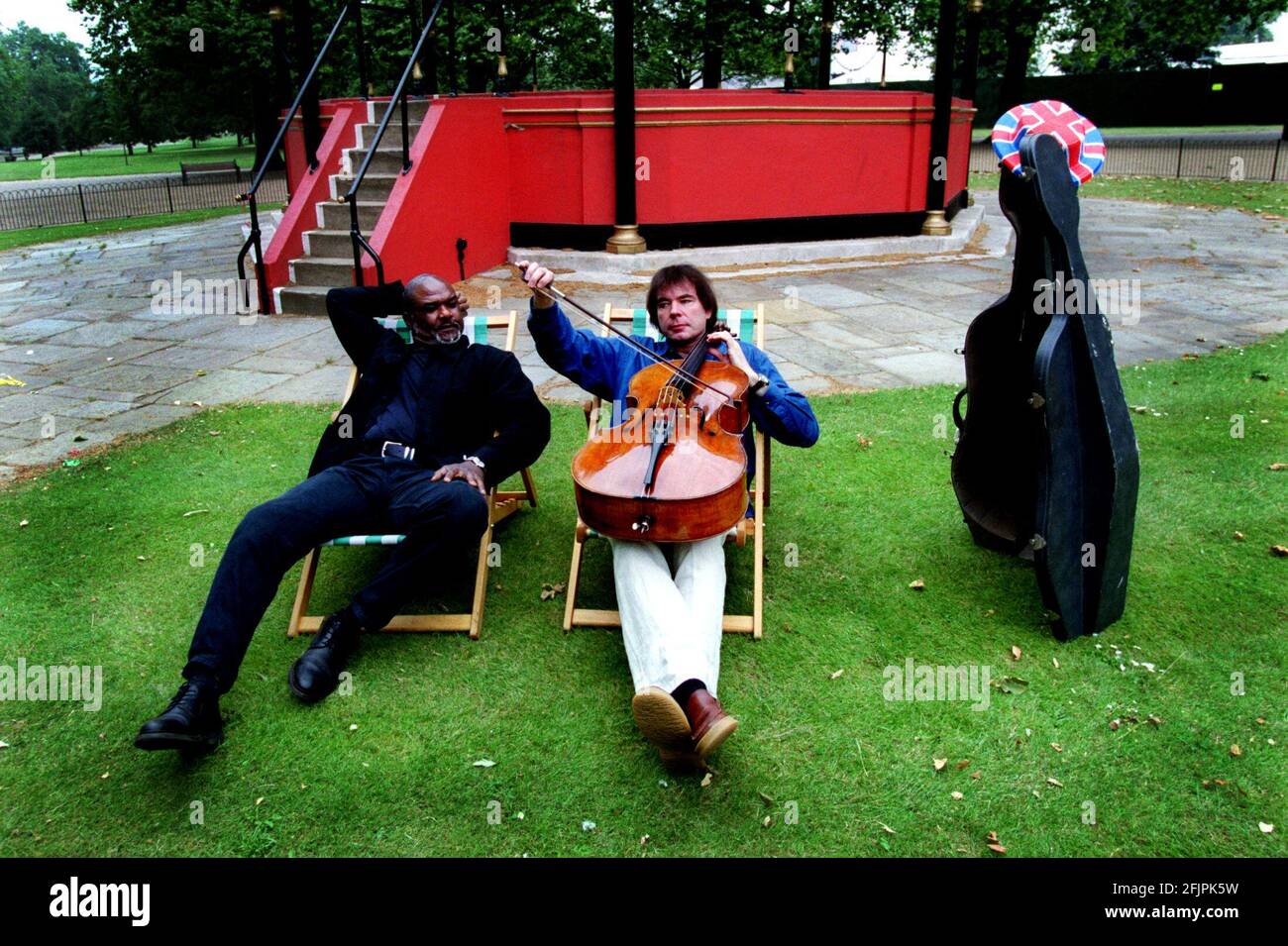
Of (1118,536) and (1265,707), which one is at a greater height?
(1118,536)

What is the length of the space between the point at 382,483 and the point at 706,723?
165cm

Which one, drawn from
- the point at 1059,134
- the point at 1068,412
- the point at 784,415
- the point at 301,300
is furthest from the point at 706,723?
the point at 301,300

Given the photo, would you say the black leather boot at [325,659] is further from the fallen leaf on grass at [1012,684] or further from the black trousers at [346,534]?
the fallen leaf on grass at [1012,684]

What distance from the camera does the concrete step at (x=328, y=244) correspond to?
30.4 ft

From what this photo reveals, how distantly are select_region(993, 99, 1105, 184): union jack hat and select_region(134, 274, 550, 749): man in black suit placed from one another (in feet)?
6.86

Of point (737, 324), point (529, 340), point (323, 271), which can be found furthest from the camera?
point (323, 271)

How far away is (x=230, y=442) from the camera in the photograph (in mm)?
5754

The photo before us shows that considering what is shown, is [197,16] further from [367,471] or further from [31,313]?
[367,471]

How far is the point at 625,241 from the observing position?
33.4ft

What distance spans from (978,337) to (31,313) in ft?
30.5

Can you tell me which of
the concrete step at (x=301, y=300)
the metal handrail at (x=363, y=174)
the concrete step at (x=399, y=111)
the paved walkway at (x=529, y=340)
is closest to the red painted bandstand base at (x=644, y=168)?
the concrete step at (x=399, y=111)

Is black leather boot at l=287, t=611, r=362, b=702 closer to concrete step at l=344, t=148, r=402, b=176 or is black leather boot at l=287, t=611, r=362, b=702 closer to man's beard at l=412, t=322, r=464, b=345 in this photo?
man's beard at l=412, t=322, r=464, b=345

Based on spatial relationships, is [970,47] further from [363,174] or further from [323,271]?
[323,271]
